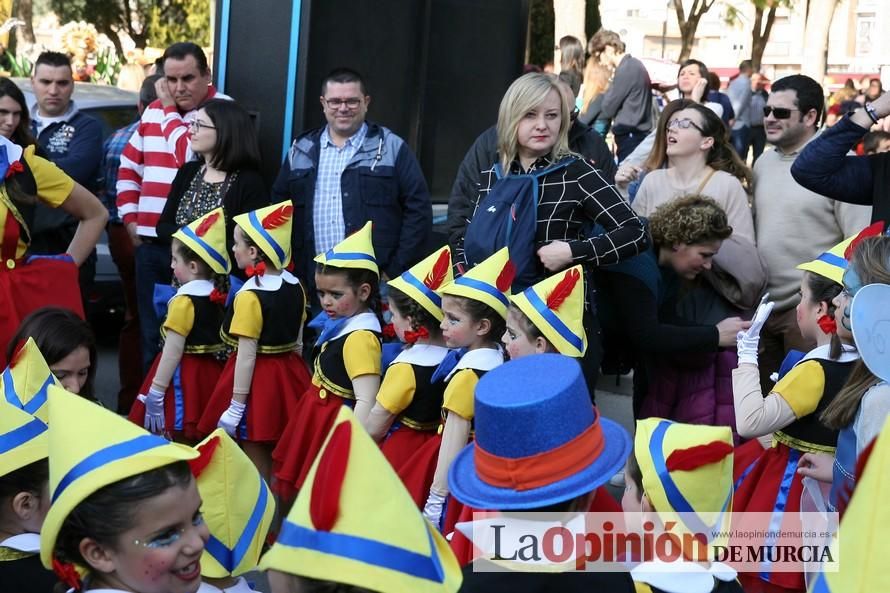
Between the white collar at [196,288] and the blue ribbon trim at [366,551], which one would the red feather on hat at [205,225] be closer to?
the white collar at [196,288]

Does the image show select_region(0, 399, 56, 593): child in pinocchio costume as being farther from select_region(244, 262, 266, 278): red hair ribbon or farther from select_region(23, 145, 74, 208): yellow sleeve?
select_region(244, 262, 266, 278): red hair ribbon

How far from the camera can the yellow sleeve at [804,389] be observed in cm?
419

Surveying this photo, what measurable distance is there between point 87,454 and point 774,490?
2547 mm

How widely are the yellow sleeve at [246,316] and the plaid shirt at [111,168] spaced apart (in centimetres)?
205

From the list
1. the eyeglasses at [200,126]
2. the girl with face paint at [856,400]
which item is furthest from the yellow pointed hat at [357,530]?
the eyeglasses at [200,126]

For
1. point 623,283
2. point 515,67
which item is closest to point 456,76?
point 515,67

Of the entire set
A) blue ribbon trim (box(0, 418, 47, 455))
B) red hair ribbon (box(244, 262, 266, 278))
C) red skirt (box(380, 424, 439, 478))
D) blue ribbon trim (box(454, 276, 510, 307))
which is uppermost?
blue ribbon trim (box(454, 276, 510, 307))

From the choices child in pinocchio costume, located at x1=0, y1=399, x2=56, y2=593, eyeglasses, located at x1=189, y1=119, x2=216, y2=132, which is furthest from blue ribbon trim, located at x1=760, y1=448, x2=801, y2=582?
eyeglasses, located at x1=189, y1=119, x2=216, y2=132

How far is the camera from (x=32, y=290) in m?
5.41

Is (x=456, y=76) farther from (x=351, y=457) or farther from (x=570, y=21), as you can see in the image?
(x=570, y=21)

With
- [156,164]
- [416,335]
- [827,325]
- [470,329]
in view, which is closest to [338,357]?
[416,335]

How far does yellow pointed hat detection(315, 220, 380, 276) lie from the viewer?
5555 mm

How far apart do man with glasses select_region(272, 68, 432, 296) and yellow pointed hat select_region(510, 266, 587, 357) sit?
1.96 meters

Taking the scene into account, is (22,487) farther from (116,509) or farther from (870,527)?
(870,527)
